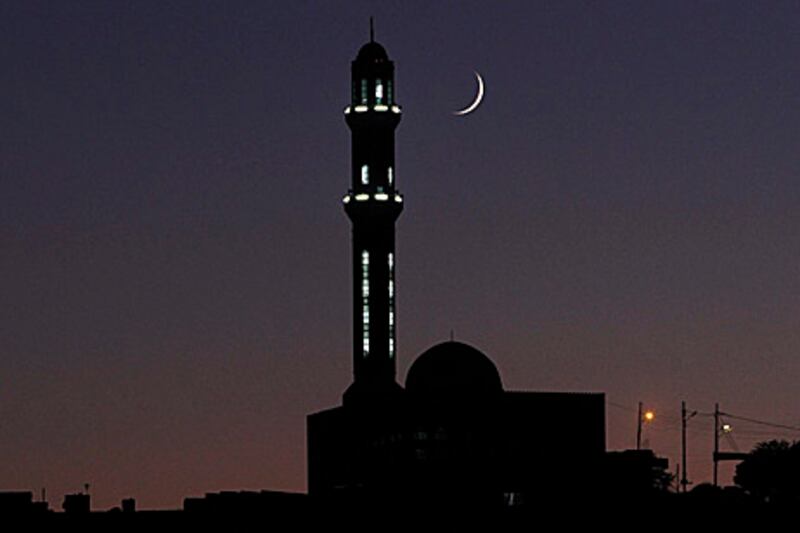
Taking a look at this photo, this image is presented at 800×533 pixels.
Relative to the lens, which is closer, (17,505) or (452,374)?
(17,505)

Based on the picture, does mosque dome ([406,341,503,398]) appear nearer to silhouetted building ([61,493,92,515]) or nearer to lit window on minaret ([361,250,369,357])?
lit window on minaret ([361,250,369,357])

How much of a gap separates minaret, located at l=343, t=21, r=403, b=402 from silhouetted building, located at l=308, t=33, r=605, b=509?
0.22 feet

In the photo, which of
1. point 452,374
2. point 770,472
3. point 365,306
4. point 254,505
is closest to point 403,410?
point 452,374

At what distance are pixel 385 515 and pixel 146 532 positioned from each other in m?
10.5

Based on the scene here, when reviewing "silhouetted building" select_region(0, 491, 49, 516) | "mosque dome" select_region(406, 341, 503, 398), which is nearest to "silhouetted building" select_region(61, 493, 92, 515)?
"silhouetted building" select_region(0, 491, 49, 516)

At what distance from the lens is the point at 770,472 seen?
6821 inches

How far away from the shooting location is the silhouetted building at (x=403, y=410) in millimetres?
153875

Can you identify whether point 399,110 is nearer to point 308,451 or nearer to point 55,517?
point 308,451

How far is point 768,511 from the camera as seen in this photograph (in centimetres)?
11138

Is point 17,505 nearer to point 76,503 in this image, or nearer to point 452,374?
point 76,503

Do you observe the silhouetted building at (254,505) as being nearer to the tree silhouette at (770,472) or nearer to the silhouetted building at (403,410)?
the silhouetted building at (403,410)

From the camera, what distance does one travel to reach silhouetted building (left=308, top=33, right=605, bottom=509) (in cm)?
15388

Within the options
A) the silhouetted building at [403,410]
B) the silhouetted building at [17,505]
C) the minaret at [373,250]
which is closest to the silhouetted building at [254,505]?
the silhouetted building at [17,505]

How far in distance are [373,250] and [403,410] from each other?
13525 mm
